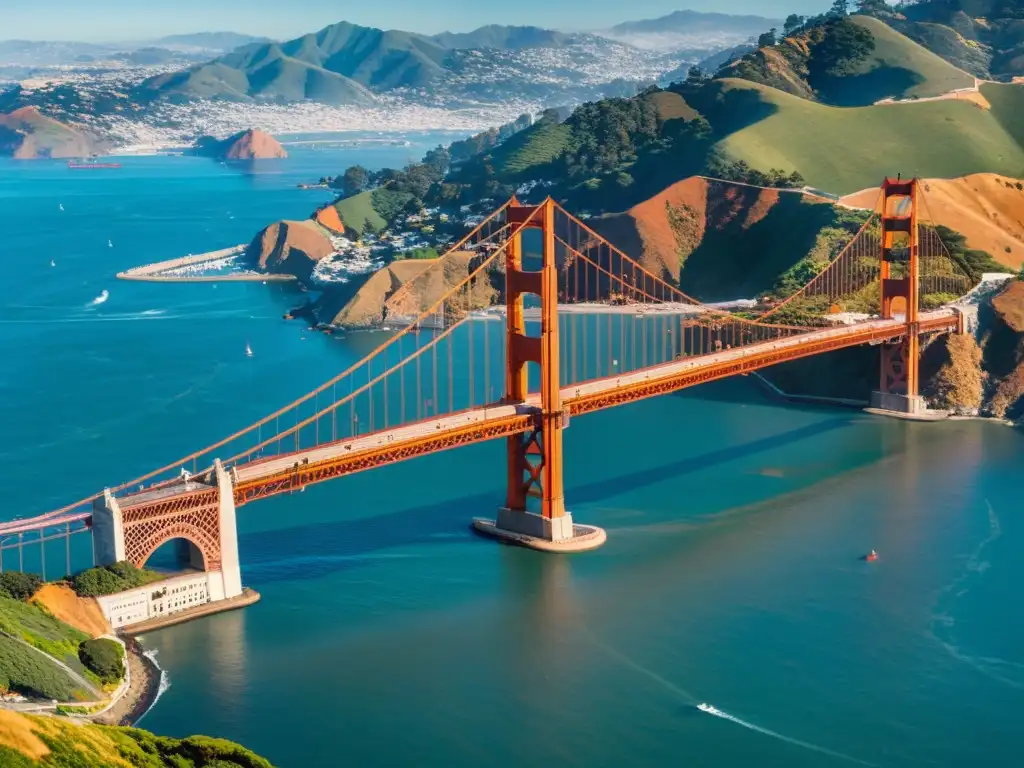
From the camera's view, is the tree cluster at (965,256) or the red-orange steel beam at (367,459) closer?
the red-orange steel beam at (367,459)

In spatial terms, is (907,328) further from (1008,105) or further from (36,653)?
(1008,105)

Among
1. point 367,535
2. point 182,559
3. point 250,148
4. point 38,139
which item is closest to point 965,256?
point 367,535

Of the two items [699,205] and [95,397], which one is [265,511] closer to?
[95,397]

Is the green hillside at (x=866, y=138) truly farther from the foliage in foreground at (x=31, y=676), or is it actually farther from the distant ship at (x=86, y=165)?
the distant ship at (x=86, y=165)

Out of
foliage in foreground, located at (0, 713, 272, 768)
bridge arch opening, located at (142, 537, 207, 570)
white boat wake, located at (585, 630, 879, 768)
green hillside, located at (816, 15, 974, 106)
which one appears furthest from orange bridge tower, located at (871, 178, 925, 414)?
green hillside, located at (816, 15, 974, 106)

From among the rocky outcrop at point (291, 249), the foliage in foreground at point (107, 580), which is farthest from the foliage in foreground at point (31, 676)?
the rocky outcrop at point (291, 249)
